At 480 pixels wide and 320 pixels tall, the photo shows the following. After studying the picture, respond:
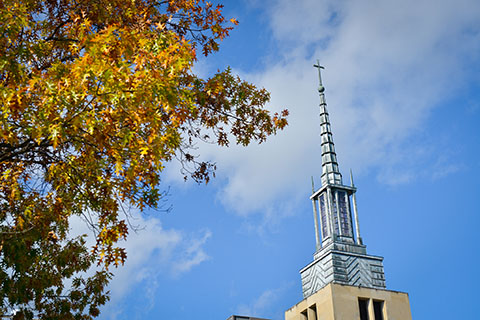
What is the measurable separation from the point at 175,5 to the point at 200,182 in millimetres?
4093

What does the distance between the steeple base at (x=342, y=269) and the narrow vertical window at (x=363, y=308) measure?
1.50 metres

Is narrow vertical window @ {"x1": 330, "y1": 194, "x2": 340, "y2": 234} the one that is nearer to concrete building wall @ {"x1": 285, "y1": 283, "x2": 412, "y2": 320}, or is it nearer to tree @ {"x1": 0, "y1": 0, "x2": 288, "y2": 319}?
concrete building wall @ {"x1": 285, "y1": 283, "x2": 412, "y2": 320}

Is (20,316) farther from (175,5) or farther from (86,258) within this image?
(175,5)

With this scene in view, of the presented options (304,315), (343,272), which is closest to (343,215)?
(343,272)

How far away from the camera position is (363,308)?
50781 mm

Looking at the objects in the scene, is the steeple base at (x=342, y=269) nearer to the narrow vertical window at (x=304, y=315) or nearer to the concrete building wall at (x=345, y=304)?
the concrete building wall at (x=345, y=304)

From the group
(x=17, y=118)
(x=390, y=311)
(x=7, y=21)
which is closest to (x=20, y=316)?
(x=17, y=118)

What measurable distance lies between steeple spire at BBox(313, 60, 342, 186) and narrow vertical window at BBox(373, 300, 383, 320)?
14330 millimetres

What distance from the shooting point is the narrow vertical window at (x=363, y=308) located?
50.0 m

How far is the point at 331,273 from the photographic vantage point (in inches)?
2121

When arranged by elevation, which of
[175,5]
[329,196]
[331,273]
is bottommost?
[175,5]

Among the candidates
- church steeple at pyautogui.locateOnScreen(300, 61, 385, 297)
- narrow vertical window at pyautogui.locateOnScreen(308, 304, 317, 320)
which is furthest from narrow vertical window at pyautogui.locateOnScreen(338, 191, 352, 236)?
narrow vertical window at pyautogui.locateOnScreen(308, 304, 317, 320)

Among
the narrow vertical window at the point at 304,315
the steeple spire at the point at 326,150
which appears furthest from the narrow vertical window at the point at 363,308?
the steeple spire at the point at 326,150

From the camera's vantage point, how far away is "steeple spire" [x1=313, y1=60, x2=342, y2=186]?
62.6 metres
